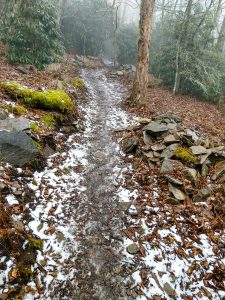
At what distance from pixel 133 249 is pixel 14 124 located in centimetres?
373

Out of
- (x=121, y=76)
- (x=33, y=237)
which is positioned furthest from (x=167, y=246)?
(x=121, y=76)

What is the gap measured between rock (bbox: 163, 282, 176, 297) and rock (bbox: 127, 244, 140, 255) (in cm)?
64

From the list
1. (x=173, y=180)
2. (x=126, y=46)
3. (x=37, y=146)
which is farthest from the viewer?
(x=126, y=46)

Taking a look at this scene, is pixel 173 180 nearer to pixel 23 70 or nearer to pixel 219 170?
pixel 219 170

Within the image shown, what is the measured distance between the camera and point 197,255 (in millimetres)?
3924

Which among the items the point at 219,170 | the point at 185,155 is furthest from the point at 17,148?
the point at 219,170

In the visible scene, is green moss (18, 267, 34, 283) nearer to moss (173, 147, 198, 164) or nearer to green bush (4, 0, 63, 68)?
moss (173, 147, 198, 164)

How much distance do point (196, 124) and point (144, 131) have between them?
11.8ft

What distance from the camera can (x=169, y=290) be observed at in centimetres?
345

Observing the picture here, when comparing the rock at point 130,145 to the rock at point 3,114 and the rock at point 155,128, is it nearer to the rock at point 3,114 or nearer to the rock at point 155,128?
the rock at point 155,128

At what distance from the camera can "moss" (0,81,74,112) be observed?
7.25 metres

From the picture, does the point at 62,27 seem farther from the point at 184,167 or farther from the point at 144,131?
the point at 184,167

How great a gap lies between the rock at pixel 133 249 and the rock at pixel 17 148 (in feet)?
8.89

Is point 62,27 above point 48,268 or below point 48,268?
above
